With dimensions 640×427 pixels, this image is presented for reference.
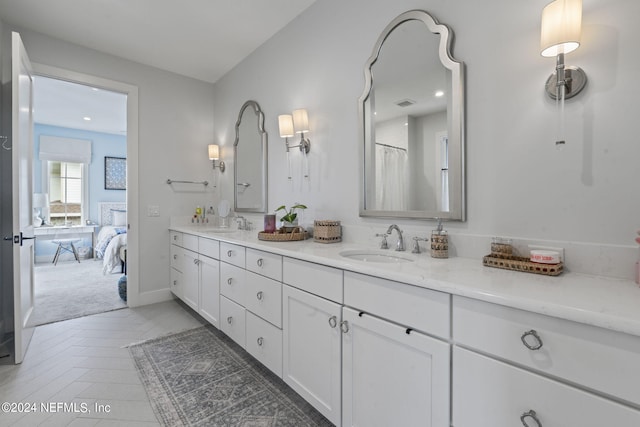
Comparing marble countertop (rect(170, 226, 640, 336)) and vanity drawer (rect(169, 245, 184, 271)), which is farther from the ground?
marble countertop (rect(170, 226, 640, 336))

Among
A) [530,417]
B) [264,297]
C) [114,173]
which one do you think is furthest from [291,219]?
[114,173]

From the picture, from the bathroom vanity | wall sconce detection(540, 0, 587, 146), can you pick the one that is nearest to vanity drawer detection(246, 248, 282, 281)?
the bathroom vanity

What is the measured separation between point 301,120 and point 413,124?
919 millimetres

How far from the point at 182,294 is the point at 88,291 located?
5.66ft

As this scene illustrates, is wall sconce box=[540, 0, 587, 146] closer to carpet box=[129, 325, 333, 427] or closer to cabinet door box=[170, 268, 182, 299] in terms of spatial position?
carpet box=[129, 325, 333, 427]

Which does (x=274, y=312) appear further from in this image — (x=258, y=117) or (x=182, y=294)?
(x=258, y=117)

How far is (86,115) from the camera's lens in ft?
17.4

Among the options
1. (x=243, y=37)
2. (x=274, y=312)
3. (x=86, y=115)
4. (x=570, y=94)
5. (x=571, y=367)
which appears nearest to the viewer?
(x=571, y=367)

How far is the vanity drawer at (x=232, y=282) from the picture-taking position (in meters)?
2.03

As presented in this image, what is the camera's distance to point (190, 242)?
2836 millimetres

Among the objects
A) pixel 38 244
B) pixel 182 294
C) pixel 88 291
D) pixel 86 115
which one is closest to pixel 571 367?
pixel 182 294

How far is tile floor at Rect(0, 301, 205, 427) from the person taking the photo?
1557mm

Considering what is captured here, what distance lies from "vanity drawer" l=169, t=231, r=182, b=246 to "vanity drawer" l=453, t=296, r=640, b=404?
286 centimetres

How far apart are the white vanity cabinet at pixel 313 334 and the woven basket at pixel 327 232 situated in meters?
0.41
